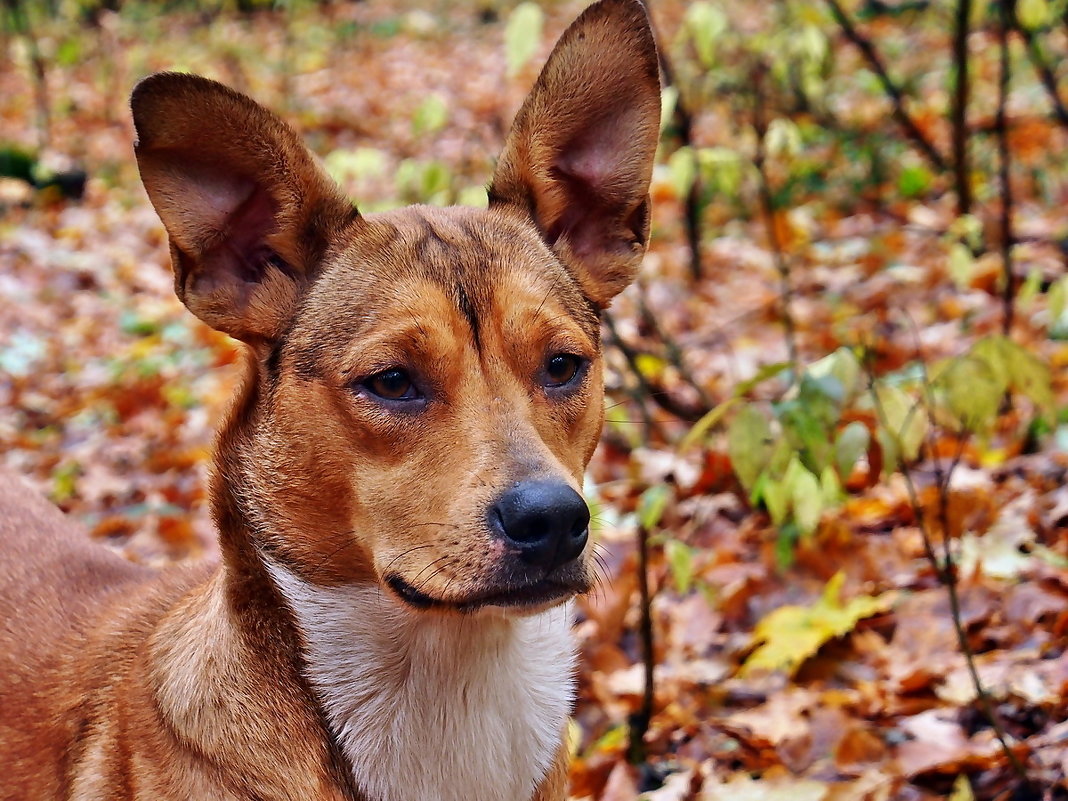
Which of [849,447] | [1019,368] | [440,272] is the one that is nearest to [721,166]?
[1019,368]

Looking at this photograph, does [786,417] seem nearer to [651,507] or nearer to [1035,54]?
[651,507]

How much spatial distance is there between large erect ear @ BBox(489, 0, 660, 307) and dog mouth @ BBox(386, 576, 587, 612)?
1124 mm

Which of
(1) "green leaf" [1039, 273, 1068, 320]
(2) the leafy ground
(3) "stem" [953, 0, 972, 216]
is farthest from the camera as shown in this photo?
(3) "stem" [953, 0, 972, 216]

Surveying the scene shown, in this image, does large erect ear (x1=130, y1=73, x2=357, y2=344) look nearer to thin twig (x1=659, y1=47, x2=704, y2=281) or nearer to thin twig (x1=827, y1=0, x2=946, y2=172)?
thin twig (x1=827, y1=0, x2=946, y2=172)

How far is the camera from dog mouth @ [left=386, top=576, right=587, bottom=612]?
2.81 metres

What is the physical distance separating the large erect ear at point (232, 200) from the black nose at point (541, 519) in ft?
3.06

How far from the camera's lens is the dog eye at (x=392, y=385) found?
306cm

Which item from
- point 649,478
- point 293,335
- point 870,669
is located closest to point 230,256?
point 293,335

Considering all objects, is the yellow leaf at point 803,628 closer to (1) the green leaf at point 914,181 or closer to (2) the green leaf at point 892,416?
(2) the green leaf at point 892,416

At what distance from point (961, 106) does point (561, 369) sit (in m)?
5.03

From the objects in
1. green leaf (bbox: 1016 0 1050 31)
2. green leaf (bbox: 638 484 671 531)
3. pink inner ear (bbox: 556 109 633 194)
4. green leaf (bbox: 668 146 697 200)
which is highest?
green leaf (bbox: 1016 0 1050 31)

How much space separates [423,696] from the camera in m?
3.23

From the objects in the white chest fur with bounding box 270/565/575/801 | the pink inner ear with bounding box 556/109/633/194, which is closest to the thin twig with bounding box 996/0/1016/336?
the pink inner ear with bounding box 556/109/633/194

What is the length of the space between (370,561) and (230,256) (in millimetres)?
940
